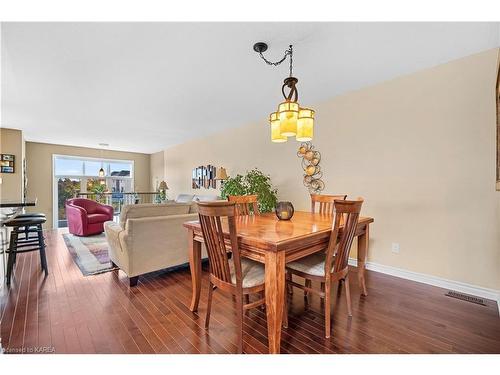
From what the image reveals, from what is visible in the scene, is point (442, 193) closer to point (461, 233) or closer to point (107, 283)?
point (461, 233)

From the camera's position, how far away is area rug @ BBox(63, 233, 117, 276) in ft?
10.3

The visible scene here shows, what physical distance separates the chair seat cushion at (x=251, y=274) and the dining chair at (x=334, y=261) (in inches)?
11.8

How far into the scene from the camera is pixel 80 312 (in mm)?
2023

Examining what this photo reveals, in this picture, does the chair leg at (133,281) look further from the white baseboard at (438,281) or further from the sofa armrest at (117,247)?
the white baseboard at (438,281)

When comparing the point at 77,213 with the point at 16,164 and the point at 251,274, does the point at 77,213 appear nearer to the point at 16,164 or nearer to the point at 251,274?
the point at 16,164

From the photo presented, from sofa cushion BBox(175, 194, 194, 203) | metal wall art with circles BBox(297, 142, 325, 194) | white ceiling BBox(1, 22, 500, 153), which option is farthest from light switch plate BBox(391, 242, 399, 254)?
sofa cushion BBox(175, 194, 194, 203)

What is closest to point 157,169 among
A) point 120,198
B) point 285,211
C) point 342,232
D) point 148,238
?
point 120,198

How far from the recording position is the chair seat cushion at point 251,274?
1.63 meters

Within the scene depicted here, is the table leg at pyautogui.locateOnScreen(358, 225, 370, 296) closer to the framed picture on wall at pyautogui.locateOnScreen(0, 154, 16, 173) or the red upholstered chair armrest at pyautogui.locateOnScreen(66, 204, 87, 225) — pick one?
the red upholstered chair armrest at pyautogui.locateOnScreen(66, 204, 87, 225)

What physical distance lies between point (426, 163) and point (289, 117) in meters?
1.88

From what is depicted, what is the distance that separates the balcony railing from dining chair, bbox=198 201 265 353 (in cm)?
680

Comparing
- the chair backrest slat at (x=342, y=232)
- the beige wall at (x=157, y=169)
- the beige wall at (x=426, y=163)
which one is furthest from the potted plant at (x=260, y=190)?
the beige wall at (x=157, y=169)
